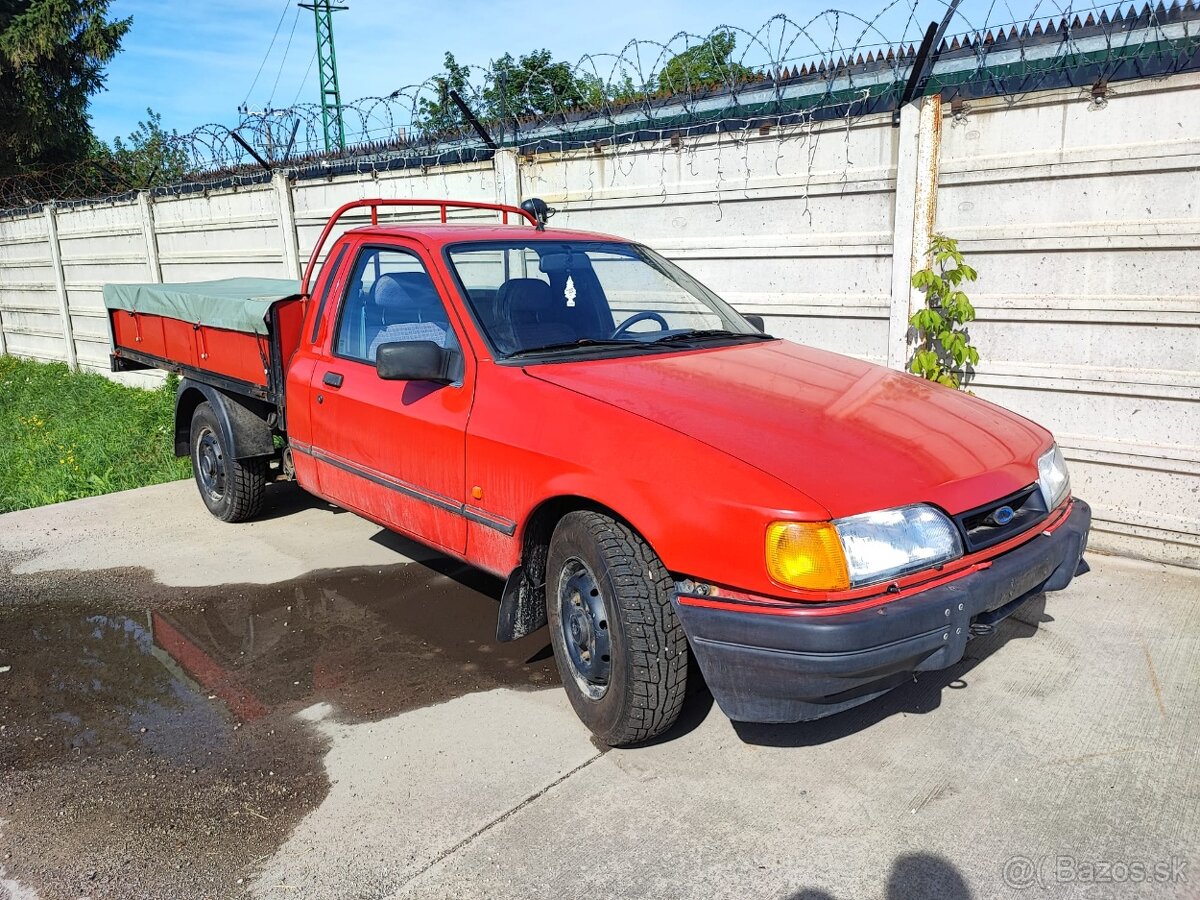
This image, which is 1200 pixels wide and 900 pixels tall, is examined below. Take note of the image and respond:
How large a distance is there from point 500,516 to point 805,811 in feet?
4.73

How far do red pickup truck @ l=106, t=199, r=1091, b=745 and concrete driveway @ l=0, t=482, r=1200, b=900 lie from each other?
35 centimetres

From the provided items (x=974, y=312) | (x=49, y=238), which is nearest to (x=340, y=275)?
(x=974, y=312)

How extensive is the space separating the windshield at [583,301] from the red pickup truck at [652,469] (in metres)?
0.01

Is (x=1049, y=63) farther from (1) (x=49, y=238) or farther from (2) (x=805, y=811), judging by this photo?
(1) (x=49, y=238)

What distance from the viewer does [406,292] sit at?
406 centimetres

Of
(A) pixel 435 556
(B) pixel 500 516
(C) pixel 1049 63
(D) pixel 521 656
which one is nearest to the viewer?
(B) pixel 500 516

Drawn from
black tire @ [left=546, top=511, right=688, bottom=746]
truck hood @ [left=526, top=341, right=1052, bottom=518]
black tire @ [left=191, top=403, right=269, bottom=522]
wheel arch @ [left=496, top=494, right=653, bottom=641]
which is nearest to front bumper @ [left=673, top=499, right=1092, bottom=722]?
black tire @ [left=546, top=511, right=688, bottom=746]

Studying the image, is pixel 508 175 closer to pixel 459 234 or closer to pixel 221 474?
pixel 221 474

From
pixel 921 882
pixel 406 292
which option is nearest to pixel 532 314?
pixel 406 292

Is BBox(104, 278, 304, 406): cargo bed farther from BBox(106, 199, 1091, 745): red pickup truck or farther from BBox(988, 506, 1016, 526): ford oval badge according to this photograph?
BBox(988, 506, 1016, 526): ford oval badge

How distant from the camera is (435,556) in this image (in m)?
5.18

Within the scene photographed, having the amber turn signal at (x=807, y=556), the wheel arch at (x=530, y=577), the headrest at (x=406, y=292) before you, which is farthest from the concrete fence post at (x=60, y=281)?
the amber turn signal at (x=807, y=556)

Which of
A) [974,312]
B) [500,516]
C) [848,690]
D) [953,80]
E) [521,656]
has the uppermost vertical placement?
[953,80]

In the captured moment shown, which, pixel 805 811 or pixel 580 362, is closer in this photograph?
pixel 805 811
